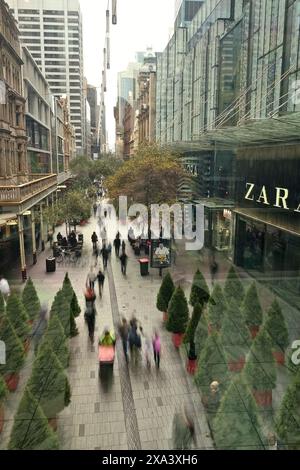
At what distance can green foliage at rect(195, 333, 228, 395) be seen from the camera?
910 cm

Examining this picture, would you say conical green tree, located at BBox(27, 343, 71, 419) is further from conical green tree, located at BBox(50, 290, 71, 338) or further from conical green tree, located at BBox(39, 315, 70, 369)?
conical green tree, located at BBox(50, 290, 71, 338)

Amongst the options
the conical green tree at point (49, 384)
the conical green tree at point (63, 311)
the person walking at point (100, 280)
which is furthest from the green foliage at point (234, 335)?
the person walking at point (100, 280)

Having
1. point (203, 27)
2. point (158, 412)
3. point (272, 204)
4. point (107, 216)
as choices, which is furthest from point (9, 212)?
point (107, 216)

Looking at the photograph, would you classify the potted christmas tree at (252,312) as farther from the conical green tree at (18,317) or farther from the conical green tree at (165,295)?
the conical green tree at (18,317)

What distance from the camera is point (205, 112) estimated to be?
30016mm

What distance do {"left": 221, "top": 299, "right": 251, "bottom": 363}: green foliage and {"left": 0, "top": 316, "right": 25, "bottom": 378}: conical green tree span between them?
512cm

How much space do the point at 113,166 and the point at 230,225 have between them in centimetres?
4703

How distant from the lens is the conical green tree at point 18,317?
11.6 meters

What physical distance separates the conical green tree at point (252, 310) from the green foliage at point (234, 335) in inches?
30.5

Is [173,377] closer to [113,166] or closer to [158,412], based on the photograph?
[158,412]

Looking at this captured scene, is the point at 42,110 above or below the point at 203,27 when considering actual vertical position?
below

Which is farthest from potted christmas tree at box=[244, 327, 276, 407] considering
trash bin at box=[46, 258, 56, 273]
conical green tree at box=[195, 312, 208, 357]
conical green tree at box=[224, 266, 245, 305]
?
trash bin at box=[46, 258, 56, 273]
